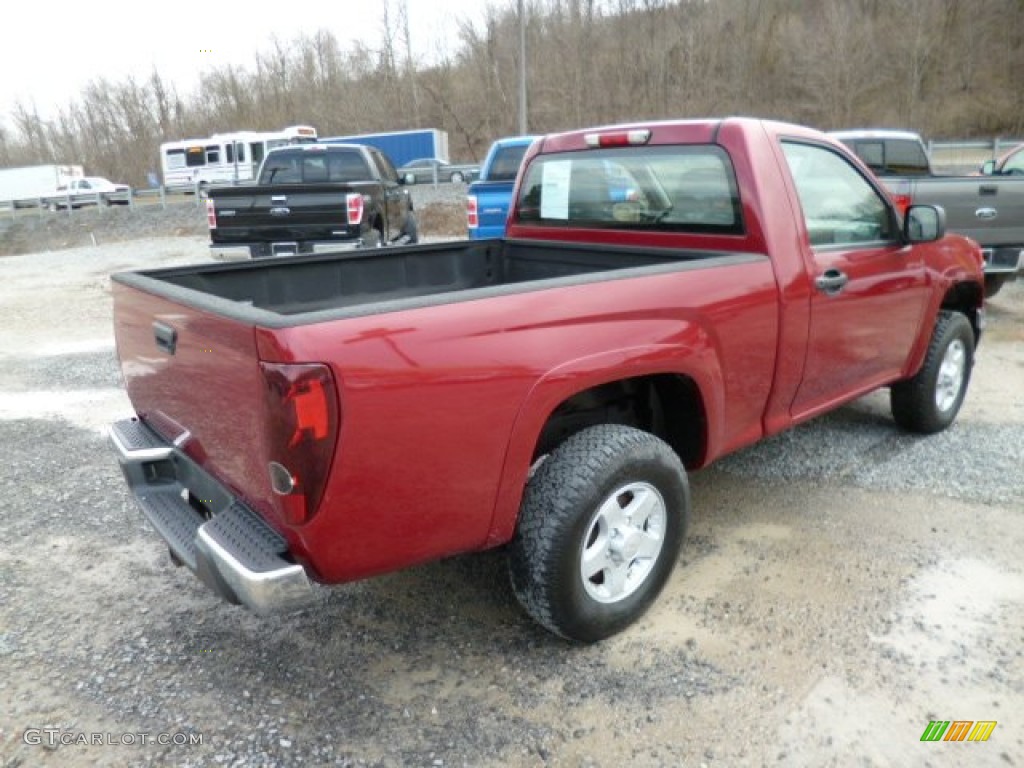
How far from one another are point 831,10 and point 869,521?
60864 millimetres

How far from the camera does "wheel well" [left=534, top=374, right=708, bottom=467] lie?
120 inches

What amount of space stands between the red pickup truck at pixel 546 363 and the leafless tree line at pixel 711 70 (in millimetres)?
48689

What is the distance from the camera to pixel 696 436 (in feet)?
10.6

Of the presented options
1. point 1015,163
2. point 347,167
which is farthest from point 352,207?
point 1015,163

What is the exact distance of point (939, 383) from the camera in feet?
15.9

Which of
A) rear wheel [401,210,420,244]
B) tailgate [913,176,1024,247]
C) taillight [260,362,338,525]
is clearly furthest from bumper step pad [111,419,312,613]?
rear wheel [401,210,420,244]

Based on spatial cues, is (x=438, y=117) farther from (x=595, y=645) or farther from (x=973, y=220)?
(x=595, y=645)

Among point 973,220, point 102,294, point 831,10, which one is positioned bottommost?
point 102,294

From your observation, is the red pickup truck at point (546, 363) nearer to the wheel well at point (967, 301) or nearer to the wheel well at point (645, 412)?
the wheel well at point (645, 412)

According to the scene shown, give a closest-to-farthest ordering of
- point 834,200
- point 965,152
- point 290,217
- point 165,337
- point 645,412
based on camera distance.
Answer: point 165,337, point 645,412, point 834,200, point 290,217, point 965,152

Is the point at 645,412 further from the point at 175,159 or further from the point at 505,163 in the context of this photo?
the point at 175,159

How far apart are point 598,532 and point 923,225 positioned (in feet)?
8.30

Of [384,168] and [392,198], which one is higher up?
[384,168]

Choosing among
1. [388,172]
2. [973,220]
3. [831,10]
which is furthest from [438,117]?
[973,220]
